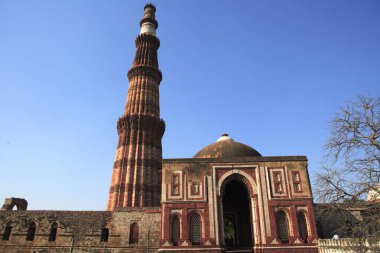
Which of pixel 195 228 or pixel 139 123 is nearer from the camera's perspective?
pixel 195 228

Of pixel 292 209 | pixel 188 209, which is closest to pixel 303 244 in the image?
pixel 292 209

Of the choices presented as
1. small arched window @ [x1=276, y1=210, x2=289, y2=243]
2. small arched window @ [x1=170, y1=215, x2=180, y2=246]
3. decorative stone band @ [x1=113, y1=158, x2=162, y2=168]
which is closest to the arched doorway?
small arched window @ [x1=276, y1=210, x2=289, y2=243]

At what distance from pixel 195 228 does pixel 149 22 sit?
79.0 ft

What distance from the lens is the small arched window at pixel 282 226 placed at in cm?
1567

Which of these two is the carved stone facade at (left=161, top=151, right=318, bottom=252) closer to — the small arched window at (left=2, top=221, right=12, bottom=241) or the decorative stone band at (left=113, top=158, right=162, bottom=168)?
A: the decorative stone band at (left=113, top=158, right=162, bottom=168)

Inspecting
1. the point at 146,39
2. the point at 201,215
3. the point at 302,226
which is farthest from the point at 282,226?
the point at 146,39

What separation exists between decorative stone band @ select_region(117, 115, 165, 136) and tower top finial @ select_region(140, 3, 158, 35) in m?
10.6

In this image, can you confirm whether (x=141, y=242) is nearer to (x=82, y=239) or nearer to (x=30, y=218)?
(x=82, y=239)

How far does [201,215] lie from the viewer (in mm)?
15984

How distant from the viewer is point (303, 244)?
15273 millimetres

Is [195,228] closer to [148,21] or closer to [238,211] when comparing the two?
[238,211]

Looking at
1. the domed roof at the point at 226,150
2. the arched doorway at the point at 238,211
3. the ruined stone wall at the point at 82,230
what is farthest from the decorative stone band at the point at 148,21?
the ruined stone wall at the point at 82,230

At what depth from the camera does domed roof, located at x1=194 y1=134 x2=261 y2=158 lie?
18.8m

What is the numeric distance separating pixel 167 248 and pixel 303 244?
23.1 feet
